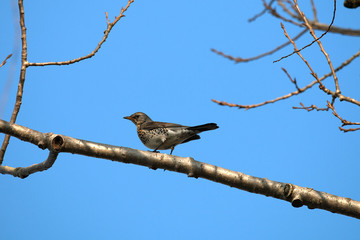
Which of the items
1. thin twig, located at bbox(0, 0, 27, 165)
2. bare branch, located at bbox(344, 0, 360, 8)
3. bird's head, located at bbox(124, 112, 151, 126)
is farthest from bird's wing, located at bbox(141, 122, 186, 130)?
bare branch, located at bbox(344, 0, 360, 8)

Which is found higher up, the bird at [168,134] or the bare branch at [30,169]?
the bird at [168,134]

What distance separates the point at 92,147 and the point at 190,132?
295cm

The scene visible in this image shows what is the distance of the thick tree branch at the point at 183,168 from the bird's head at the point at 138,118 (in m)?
4.06

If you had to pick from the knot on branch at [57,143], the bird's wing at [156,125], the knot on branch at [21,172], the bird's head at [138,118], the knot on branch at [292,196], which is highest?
the bird's head at [138,118]

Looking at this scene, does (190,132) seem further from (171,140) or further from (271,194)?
(271,194)

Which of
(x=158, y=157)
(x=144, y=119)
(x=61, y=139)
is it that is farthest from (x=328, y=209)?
(x=144, y=119)

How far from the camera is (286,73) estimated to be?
13.1ft

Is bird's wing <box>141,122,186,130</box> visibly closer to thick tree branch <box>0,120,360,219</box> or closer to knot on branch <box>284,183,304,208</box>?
thick tree branch <box>0,120,360,219</box>

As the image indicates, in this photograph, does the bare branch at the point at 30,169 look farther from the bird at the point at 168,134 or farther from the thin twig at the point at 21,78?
the bird at the point at 168,134

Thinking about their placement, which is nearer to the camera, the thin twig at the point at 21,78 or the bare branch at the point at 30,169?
the bare branch at the point at 30,169

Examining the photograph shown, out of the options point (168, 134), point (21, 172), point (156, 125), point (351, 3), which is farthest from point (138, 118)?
point (351, 3)

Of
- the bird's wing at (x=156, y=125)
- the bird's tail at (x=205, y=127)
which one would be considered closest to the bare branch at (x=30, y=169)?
the bird's tail at (x=205, y=127)

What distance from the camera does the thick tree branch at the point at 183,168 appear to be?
3.63 m

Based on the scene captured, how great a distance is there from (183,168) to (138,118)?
14.1 feet
